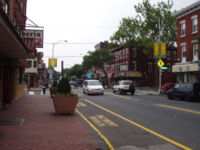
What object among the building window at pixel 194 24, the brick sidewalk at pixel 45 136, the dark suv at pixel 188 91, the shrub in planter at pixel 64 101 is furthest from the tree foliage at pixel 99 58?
the brick sidewalk at pixel 45 136

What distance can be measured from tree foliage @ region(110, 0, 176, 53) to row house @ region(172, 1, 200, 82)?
Result: 834cm

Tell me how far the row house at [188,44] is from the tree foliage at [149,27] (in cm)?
834

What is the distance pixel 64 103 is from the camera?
1295cm

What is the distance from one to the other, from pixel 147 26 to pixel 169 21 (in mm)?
3556

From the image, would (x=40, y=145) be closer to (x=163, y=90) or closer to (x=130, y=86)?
(x=130, y=86)

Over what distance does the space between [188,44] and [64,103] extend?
26396mm

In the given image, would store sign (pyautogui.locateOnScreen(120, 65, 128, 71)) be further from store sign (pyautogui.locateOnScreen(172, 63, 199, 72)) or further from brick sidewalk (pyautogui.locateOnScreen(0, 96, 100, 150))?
brick sidewalk (pyautogui.locateOnScreen(0, 96, 100, 150))

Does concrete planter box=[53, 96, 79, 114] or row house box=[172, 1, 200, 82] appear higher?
row house box=[172, 1, 200, 82]

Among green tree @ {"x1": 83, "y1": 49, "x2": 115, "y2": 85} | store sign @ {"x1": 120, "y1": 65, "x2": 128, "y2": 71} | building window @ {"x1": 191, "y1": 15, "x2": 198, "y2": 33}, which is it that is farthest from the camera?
green tree @ {"x1": 83, "y1": 49, "x2": 115, "y2": 85}

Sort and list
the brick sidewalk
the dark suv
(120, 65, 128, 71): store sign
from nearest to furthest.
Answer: the brick sidewalk, the dark suv, (120, 65, 128, 71): store sign

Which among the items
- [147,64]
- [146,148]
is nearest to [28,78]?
[147,64]

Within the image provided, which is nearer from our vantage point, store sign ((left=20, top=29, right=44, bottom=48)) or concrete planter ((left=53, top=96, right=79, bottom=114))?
concrete planter ((left=53, top=96, right=79, bottom=114))

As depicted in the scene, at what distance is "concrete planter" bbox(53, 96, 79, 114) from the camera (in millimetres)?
12859

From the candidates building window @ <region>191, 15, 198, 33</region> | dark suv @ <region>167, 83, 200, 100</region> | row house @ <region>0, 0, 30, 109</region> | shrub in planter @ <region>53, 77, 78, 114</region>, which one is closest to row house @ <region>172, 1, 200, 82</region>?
building window @ <region>191, 15, 198, 33</region>
